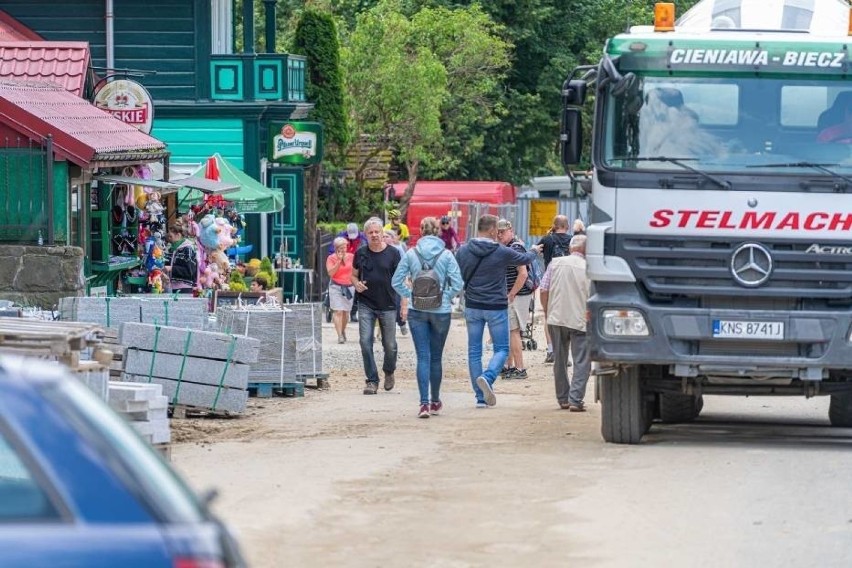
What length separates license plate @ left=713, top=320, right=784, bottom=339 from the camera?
40.7 ft

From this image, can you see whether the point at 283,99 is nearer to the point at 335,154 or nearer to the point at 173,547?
the point at 335,154

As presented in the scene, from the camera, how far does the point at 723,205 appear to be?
12.4 metres

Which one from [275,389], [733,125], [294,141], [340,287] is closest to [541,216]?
[294,141]

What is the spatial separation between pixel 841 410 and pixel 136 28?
19101mm

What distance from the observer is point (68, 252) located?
15828mm

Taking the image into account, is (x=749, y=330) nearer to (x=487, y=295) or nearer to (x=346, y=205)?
(x=487, y=295)

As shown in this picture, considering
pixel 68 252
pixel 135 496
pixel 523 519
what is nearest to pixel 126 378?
pixel 68 252

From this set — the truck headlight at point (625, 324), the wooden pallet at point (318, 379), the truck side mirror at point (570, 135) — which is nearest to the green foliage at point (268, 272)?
the wooden pallet at point (318, 379)

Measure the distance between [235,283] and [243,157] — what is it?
10150 mm

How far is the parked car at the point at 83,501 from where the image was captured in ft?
13.9

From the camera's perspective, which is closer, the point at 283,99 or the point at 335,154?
the point at 283,99

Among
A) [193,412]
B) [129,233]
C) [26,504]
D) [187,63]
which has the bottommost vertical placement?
[193,412]

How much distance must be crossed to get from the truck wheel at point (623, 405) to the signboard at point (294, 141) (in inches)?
721

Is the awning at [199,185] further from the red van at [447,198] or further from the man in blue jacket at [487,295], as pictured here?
the red van at [447,198]
